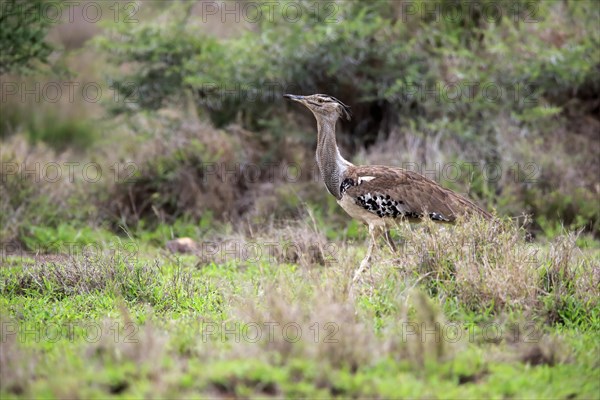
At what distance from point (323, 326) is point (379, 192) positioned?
2.42 m

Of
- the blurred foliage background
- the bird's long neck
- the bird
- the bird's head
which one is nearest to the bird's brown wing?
the bird

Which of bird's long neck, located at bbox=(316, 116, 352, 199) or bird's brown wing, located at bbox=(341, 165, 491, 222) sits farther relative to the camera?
bird's long neck, located at bbox=(316, 116, 352, 199)

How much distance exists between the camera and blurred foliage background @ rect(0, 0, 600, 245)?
9.88 m

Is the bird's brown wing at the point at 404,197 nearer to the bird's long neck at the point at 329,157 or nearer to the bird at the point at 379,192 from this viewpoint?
the bird at the point at 379,192

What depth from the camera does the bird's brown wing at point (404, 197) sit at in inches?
267

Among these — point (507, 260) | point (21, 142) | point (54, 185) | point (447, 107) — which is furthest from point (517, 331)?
point (21, 142)

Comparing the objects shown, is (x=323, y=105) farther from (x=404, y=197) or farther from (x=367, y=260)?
(x=367, y=260)

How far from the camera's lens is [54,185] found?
10.1 metres

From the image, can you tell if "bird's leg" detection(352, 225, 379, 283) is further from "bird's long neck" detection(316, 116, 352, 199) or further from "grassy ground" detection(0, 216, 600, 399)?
"bird's long neck" detection(316, 116, 352, 199)

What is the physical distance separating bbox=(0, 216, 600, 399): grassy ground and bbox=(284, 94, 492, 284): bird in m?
0.33

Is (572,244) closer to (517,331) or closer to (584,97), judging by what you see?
(517,331)

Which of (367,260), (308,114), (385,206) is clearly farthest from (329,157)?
(308,114)

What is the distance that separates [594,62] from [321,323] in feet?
23.7

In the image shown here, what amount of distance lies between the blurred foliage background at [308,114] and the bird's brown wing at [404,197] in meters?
2.35
